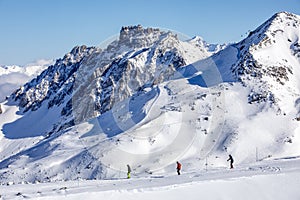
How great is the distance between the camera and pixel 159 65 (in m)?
163

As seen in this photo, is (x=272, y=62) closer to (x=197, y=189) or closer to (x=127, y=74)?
(x=197, y=189)

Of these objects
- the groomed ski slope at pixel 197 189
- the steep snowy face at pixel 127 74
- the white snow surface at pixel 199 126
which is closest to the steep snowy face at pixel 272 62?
the white snow surface at pixel 199 126

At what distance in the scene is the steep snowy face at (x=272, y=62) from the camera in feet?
235

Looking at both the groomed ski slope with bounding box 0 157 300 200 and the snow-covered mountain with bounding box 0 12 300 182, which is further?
the snow-covered mountain with bounding box 0 12 300 182

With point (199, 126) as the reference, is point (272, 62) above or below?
above

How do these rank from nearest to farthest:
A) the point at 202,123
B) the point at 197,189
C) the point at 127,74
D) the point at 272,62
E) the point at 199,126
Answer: the point at 197,189, the point at 199,126, the point at 202,123, the point at 272,62, the point at 127,74

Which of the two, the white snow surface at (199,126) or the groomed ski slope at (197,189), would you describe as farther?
the white snow surface at (199,126)

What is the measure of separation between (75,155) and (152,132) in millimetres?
13175

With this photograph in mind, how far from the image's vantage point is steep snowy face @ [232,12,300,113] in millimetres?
71625

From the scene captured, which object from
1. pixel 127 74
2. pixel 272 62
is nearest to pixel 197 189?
pixel 272 62

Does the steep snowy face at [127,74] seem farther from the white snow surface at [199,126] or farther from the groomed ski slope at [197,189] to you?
the groomed ski slope at [197,189]

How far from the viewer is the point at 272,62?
257 ft

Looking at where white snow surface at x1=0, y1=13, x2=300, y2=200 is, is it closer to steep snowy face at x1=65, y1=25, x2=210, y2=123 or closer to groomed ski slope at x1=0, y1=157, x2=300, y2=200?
groomed ski slope at x1=0, y1=157, x2=300, y2=200

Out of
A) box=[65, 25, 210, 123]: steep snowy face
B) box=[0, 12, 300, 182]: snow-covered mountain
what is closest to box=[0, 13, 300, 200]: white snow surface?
box=[0, 12, 300, 182]: snow-covered mountain
